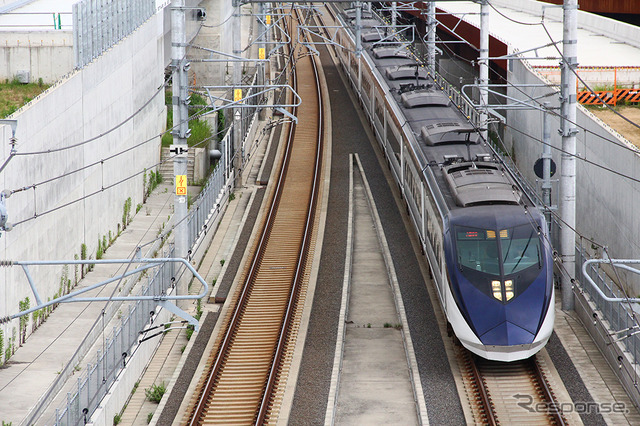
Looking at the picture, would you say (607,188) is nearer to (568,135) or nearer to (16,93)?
(568,135)

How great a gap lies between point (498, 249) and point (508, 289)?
94 centimetres

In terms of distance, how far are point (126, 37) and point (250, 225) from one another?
28.1 feet

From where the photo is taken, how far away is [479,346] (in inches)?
744

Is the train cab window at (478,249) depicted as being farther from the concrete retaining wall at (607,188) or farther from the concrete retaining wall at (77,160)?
the concrete retaining wall at (77,160)

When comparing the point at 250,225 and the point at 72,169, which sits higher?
the point at 72,169

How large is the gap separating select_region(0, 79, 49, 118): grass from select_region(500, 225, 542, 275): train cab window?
15783 mm

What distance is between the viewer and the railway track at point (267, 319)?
18.8 meters

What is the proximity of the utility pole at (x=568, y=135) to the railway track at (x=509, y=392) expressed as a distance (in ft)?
11.8

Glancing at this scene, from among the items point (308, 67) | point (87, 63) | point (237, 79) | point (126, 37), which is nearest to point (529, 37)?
point (308, 67)

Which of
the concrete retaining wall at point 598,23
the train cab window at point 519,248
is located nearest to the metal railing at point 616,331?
the train cab window at point 519,248

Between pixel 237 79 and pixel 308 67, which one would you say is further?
pixel 308 67

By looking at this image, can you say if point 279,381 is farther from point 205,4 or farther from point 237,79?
point 205,4

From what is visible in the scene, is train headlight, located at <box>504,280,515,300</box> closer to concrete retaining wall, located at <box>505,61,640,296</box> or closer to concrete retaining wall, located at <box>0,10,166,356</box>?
concrete retaining wall, located at <box>505,61,640,296</box>

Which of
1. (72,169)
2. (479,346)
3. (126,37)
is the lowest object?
(479,346)
